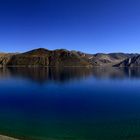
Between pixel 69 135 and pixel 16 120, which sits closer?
pixel 69 135

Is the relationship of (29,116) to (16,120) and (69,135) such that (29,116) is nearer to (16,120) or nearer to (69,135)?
(16,120)

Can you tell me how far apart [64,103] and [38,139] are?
18.1 m

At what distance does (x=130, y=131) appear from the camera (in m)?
25.9

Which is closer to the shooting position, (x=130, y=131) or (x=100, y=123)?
(x=130, y=131)

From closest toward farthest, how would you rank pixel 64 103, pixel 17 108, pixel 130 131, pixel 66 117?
pixel 130 131 → pixel 66 117 → pixel 17 108 → pixel 64 103

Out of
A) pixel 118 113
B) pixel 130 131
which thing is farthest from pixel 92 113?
pixel 130 131

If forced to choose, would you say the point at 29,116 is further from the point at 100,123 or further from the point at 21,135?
the point at 100,123

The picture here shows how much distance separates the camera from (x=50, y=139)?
23688 millimetres

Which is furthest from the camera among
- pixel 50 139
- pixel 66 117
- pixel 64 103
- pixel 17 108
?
pixel 64 103

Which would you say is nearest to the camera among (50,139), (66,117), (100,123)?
(50,139)

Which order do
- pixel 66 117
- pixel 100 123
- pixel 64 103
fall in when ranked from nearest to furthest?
1. pixel 100 123
2. pixel 66 117
3. pixel 64 103

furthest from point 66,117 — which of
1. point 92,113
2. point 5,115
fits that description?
point 5,115

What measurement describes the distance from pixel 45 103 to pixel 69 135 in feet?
56.7

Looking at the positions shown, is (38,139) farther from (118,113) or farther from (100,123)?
(118,113)
